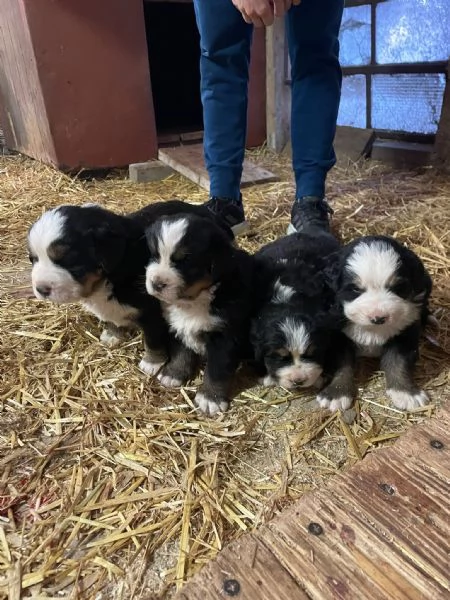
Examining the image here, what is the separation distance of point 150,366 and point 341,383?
1.08 metres

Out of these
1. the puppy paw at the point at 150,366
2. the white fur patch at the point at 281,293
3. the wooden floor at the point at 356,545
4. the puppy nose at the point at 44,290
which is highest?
the puppy nose at the point at 44,290

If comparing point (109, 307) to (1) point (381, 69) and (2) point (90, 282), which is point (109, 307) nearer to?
(2) point (90, 282)

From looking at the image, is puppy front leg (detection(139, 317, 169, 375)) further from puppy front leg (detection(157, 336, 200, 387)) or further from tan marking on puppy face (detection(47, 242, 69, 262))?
tan marking on puppy face (detection(47, 242, 69, 262))

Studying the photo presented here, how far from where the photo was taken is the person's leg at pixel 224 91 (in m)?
3.73

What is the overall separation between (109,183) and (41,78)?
1.49 m

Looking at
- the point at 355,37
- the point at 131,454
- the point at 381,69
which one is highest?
the point at 355,37

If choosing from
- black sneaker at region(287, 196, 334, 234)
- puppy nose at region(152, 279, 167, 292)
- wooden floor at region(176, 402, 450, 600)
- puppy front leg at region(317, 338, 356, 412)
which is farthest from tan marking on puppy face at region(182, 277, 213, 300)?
black sneaker at region(287, 196, 334, 234)

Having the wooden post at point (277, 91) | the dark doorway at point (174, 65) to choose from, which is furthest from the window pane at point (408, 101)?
the dark doorway at point (174, 65)

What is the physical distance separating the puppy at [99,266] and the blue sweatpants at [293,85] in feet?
4.80

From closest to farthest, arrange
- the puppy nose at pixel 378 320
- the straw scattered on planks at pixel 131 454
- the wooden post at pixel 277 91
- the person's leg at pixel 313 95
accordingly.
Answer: the straw scattered on planks at pixel 131 454
the puppy nose at pixel 378 320
the person's leg at pixel 313 95
the wooden post at pixel 277 91

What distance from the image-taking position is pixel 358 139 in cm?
694

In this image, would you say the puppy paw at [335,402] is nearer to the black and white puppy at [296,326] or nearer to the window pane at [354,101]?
the black and white puppy at [296,326]

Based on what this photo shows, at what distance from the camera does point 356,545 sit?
1737 mm

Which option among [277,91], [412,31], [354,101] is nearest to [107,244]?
[412,31]
